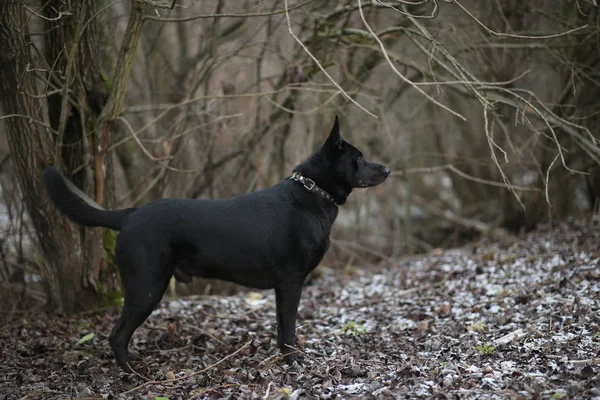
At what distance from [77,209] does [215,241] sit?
3.91 ft

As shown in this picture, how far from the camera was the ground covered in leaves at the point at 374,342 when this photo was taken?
433 centimetres

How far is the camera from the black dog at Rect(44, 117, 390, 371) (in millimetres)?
4949

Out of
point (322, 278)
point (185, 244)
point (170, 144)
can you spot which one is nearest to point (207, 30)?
point (170, 144)

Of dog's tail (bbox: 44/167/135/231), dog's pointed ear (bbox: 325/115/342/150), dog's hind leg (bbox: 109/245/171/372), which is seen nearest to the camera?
dog's hind leg (bbox: 109/245/171/372)

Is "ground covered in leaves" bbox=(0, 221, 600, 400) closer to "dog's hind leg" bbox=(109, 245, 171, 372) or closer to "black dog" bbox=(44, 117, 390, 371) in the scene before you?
"dog's hind leg" bbox=(109, 245, 171, 372)

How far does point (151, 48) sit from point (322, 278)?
446 centimetres

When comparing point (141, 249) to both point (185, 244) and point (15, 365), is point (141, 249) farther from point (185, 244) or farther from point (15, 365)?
point (15, 365)

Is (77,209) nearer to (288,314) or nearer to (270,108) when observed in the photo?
(288,314)

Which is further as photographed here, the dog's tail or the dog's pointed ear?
the dog's pointed ear

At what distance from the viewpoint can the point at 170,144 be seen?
27.8 ft

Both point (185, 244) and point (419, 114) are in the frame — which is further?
point (419, 114)

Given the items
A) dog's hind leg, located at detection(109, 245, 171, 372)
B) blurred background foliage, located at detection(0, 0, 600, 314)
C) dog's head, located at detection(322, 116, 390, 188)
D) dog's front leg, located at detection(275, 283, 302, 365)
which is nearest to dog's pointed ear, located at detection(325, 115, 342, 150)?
dog's head, located at detection(322, 116, 390, 188)

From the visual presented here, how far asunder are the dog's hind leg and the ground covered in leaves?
0.26 meters

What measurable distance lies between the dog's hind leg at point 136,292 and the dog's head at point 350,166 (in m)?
1.77
